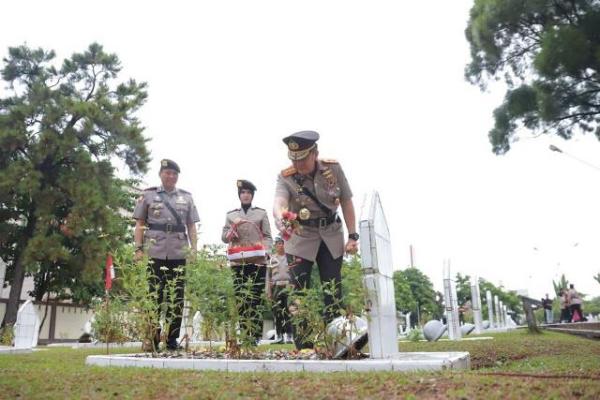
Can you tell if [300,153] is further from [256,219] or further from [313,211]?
[256,219]

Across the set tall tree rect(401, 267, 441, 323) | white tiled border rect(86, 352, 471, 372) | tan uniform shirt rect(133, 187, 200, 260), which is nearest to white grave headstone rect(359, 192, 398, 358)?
white tiled border rect(86, 352, 471, 372)

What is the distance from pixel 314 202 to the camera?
4.68 m

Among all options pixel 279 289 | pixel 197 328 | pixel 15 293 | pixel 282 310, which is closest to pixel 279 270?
pixel 279 289

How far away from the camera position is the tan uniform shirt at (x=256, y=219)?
251 inches

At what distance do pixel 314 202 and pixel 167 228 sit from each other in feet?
5.89

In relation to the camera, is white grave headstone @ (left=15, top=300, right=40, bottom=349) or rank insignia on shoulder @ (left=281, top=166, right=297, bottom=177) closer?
rank insignia on shoulder @ (left=281, top=166, right=297, bottom=177)

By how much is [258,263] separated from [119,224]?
59.9 ft

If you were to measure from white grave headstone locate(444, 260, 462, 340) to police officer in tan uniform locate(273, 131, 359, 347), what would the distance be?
5921mm

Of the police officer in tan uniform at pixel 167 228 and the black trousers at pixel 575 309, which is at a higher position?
the police officer in tan uniform at pixel 167 228

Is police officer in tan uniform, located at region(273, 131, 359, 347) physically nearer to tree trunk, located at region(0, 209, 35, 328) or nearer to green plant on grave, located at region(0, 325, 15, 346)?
green plant on grave, located at region(0, 325, 15, 346)

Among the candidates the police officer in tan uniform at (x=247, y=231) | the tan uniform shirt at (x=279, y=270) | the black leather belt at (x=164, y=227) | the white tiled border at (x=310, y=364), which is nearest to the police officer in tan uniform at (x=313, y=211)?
the white tiled border at (x=310, y=364)

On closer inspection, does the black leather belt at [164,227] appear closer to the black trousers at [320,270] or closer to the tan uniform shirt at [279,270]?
the tan uniform shirt at [279,270]

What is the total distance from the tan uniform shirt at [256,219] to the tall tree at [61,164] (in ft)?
45.2

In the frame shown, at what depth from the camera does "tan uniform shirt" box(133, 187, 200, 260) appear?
18.5ft
